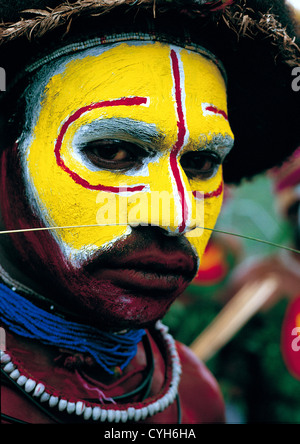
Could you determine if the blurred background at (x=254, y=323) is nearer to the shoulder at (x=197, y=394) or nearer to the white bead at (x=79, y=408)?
the shoulder at (x=197, y=394)

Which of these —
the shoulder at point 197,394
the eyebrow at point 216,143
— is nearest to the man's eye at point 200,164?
the eyebrow at point 216,143

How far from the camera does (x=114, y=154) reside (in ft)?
4.75

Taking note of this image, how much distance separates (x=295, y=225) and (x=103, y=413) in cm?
340

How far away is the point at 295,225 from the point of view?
4484mm

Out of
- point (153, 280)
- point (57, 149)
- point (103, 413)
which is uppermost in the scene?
point (57, 149)

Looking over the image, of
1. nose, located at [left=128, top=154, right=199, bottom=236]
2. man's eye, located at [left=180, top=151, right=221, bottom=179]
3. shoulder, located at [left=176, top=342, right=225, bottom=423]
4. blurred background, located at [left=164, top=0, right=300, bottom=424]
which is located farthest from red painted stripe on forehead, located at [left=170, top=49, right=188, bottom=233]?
blurred background, located at [left=164, top=0, right=300, bottom=424]

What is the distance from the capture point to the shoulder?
204 cm

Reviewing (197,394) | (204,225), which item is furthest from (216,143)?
(197,394)

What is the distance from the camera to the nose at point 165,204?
1.39m

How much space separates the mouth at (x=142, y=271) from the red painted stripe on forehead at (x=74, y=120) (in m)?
Answer: 0.21

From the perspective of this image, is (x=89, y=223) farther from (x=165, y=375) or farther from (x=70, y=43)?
(x=165, y=375)

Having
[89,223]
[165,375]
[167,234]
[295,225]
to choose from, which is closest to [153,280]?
[167,234]

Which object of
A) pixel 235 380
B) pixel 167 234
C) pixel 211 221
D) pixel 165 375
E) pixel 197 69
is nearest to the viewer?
pixel 167 234

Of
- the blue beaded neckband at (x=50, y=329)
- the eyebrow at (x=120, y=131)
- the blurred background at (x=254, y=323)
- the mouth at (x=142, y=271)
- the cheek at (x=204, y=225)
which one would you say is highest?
the eyebrow at (x=120, y=131)
